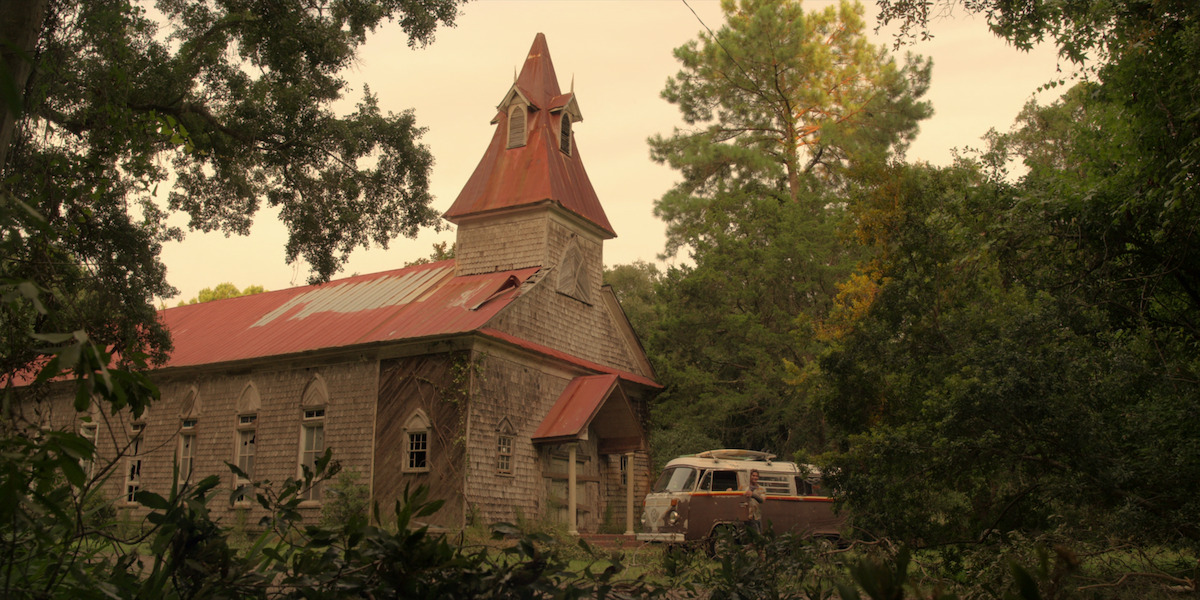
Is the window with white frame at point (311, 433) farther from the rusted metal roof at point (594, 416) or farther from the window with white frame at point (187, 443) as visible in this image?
the rusted metal roof at point (594, 416)

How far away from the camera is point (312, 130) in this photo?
13414mm

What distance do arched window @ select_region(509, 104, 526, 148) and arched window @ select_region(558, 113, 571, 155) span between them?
1.05m

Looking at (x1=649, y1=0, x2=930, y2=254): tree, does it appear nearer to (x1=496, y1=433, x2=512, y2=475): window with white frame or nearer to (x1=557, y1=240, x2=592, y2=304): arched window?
(x1=557, y1=240, x2=592, y2=304): arched window

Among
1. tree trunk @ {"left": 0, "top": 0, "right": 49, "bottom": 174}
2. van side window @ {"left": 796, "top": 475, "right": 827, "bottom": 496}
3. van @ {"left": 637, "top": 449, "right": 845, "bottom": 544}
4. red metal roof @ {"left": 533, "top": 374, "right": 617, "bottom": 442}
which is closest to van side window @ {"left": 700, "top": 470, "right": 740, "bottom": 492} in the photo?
van @ {"left": 637, "top": 449, "right": 845, "bottom": 544}

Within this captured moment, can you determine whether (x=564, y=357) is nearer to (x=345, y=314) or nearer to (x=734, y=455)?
(x=734, y=455)

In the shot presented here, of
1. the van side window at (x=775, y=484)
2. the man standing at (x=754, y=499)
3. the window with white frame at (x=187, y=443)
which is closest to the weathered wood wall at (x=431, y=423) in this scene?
the man standing at (x=754, y=499)

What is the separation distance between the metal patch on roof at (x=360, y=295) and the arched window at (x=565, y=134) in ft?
15.7

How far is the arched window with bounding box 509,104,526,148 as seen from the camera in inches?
986

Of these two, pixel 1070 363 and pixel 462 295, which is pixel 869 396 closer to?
pixel 1070 363

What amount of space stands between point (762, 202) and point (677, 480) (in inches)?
538

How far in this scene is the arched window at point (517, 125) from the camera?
25047 mm

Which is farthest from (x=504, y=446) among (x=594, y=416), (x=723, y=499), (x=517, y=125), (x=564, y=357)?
(x=517, y=125)

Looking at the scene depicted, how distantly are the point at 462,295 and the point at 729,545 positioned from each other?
1844 centimetres

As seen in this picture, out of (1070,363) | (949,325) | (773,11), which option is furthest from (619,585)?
(773,11)
